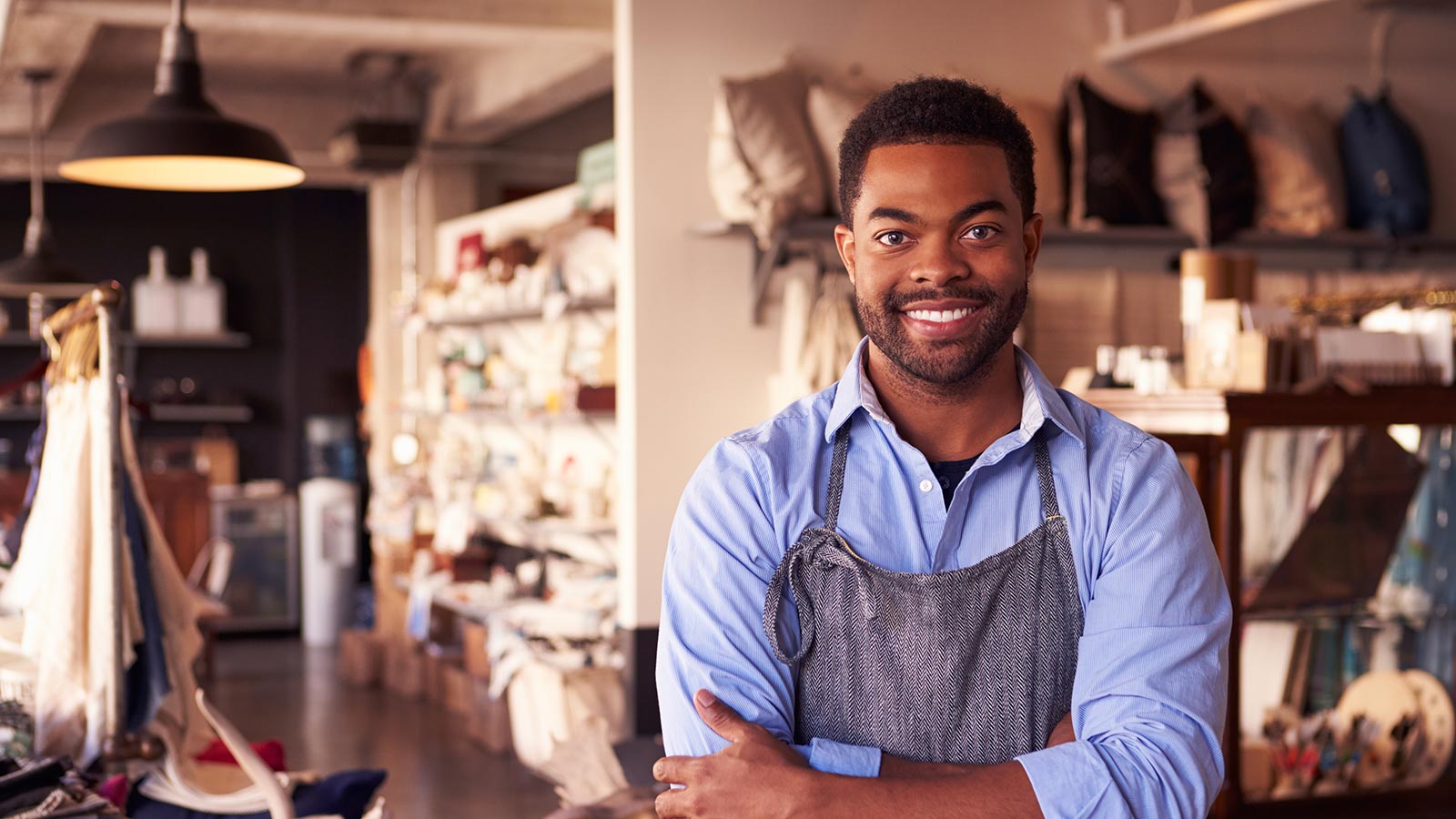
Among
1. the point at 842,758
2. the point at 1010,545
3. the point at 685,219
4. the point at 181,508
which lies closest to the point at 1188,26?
the point at 685,219

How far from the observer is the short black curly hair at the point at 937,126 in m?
1.72

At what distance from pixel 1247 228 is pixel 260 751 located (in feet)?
12.5

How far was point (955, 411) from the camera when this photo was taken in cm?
181

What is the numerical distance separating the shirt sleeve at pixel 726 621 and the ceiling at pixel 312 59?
17.2ft

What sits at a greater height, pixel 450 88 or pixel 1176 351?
pixel 450 88

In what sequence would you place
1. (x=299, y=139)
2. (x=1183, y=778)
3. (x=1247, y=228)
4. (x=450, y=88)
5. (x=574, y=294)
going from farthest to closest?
(x=299, y=139)
(x=450, y=88)
(x=574, y=294)
(x=1247, y=228)
(x=1183, y=778)

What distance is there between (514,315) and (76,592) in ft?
14.0

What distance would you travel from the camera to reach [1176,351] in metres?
5.60

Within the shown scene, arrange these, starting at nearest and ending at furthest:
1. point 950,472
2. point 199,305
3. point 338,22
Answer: point 950,472
point 338,22
point 199,305

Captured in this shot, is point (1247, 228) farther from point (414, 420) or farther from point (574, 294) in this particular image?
point (414, 420)

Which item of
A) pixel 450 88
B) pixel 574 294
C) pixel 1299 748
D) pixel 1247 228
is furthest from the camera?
pixel 450 88

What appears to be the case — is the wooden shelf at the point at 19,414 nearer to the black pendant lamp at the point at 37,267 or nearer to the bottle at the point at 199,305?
the bottle at the point at 199,305

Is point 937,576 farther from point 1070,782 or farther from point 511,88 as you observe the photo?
point 511,88

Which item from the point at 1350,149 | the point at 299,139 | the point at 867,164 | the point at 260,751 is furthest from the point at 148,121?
the point at 299,139
